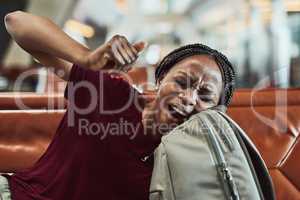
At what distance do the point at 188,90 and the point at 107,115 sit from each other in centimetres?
16

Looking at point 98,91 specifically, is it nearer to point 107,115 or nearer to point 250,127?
point 107,115

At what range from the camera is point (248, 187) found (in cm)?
80

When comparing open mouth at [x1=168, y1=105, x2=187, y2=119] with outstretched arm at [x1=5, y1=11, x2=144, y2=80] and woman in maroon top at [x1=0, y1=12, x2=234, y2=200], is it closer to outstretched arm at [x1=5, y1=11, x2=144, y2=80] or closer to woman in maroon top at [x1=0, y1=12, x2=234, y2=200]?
woman in maroon top at [x1=0, y1=12, x2=234, y2=200]

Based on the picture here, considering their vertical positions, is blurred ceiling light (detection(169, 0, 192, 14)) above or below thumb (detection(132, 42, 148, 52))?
above

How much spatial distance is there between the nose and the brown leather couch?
369 mm

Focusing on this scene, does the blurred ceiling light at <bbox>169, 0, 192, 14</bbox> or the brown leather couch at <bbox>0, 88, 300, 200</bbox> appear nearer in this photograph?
the brown leather couch at <bbox>0, 88, 300, 200</bbox>

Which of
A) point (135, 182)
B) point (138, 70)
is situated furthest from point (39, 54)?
point (138, 70)

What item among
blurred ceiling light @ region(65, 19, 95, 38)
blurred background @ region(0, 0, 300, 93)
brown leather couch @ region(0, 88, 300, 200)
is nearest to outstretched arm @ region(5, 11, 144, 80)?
brown leather couch @ region(0, 88, 300, 200)

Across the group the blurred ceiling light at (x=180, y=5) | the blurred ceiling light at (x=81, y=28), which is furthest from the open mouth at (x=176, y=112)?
the blurred ceiling light at (x=180, y=5)

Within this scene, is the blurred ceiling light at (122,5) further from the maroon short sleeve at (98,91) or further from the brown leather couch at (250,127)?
the maroon short sleeve at (98,91)

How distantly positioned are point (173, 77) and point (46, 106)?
49 centimetres

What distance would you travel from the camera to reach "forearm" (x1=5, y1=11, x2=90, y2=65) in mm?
814

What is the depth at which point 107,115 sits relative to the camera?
89cm

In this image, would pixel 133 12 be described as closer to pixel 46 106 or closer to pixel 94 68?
pixel 46 106
